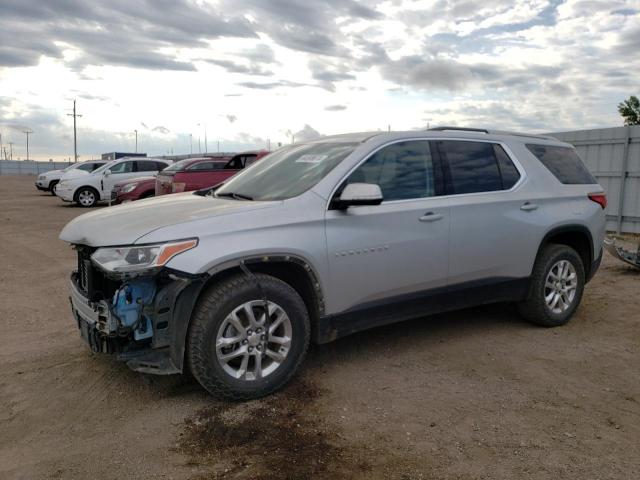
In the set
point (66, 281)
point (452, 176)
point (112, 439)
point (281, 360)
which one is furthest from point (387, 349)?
point (66, 281)

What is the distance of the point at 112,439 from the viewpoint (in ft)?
10.6

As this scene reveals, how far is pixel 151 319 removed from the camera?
342cm

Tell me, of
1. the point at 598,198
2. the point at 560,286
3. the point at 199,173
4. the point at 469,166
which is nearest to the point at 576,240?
the point at 598,198

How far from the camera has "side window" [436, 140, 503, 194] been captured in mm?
4617

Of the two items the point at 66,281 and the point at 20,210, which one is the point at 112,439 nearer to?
the point at 66,281

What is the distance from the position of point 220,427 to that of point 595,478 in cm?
208

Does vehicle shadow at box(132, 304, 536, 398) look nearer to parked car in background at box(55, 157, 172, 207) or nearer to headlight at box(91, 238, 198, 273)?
headlight at box(91, 238, 198, 273)

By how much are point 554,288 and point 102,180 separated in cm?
1754

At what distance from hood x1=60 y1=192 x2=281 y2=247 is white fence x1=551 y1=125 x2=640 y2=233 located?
35.6 ft

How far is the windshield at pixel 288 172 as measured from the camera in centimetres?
410

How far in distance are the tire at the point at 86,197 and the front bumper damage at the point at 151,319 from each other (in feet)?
56.8

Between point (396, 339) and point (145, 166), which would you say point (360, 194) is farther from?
point (145, 166)

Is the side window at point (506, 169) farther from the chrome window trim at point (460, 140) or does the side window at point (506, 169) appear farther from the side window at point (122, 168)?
the side window at point (122, 168)

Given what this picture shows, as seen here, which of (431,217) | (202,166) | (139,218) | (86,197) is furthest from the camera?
(86,197)
